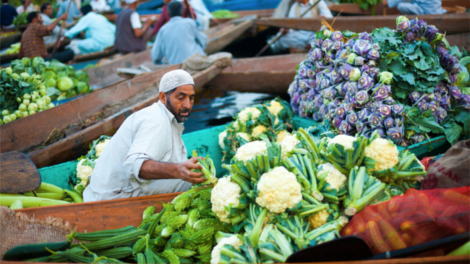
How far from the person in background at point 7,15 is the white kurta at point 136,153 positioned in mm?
9802

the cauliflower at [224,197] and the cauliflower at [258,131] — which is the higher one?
the cauliflower at [224,197]

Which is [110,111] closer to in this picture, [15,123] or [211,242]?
[15,123]

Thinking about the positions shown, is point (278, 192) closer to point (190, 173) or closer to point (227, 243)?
point (227, 243)

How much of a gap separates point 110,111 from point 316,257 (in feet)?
11.8

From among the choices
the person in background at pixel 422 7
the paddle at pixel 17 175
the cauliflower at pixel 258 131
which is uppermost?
the person in background at pixel 422 7

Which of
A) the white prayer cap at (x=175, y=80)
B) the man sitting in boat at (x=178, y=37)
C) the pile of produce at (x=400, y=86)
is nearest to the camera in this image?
the white prayer cap at (x=175, y=80)

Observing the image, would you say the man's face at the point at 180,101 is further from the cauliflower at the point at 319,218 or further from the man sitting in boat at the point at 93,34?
the man sitting in boat at the point at 93,34

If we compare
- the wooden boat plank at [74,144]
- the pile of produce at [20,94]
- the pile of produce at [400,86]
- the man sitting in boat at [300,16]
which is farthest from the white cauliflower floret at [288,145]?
the man sitting in boat at [300,16]

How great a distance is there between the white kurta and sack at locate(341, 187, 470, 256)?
132cm

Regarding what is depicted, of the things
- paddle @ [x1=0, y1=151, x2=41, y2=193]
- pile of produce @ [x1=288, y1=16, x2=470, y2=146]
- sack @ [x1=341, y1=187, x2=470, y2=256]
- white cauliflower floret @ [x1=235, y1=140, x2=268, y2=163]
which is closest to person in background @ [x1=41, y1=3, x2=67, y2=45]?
paddle @ [x1=0, y1=151, x2=41, y2=193]

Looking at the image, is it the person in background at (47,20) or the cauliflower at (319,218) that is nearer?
the cauliflower at (319,218)

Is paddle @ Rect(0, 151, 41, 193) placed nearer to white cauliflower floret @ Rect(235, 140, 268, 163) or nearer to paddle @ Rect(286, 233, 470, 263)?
white cauliflower floret @ Rect(235, 140, 268, 163)

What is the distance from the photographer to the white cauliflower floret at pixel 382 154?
5.47 feet

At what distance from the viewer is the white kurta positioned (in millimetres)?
2072
